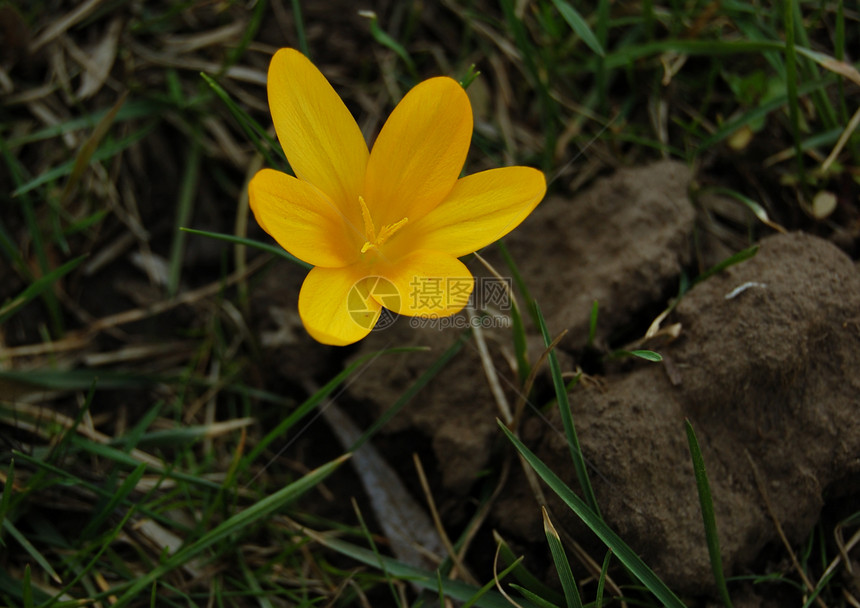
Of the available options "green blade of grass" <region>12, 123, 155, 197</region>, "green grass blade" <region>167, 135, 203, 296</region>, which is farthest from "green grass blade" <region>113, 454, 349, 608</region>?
"green blade of grass" <region>12, 123, 155, 197</region>

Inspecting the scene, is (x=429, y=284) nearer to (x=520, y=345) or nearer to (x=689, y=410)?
(x=520, y=345)

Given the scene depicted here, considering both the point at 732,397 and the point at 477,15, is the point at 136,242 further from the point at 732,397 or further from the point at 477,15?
the point at 732,397

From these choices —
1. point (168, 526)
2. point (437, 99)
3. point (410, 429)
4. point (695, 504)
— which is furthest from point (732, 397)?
point (168, 526)

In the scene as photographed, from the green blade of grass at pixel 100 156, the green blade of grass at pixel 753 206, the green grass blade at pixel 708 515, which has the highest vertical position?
the green blade of grass at pixel 100 156

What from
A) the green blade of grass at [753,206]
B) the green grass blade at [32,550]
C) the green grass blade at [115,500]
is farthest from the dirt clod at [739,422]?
the green grass blade at [32,550]

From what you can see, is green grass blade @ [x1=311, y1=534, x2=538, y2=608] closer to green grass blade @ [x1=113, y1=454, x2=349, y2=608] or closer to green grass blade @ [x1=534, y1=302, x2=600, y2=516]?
green grass blade @ [x1=113, y1=454, x2=349, y2=608]

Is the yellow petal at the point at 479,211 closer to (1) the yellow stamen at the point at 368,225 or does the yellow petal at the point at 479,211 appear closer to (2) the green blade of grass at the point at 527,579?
(1) the yellow stamen at the point at 368,225
